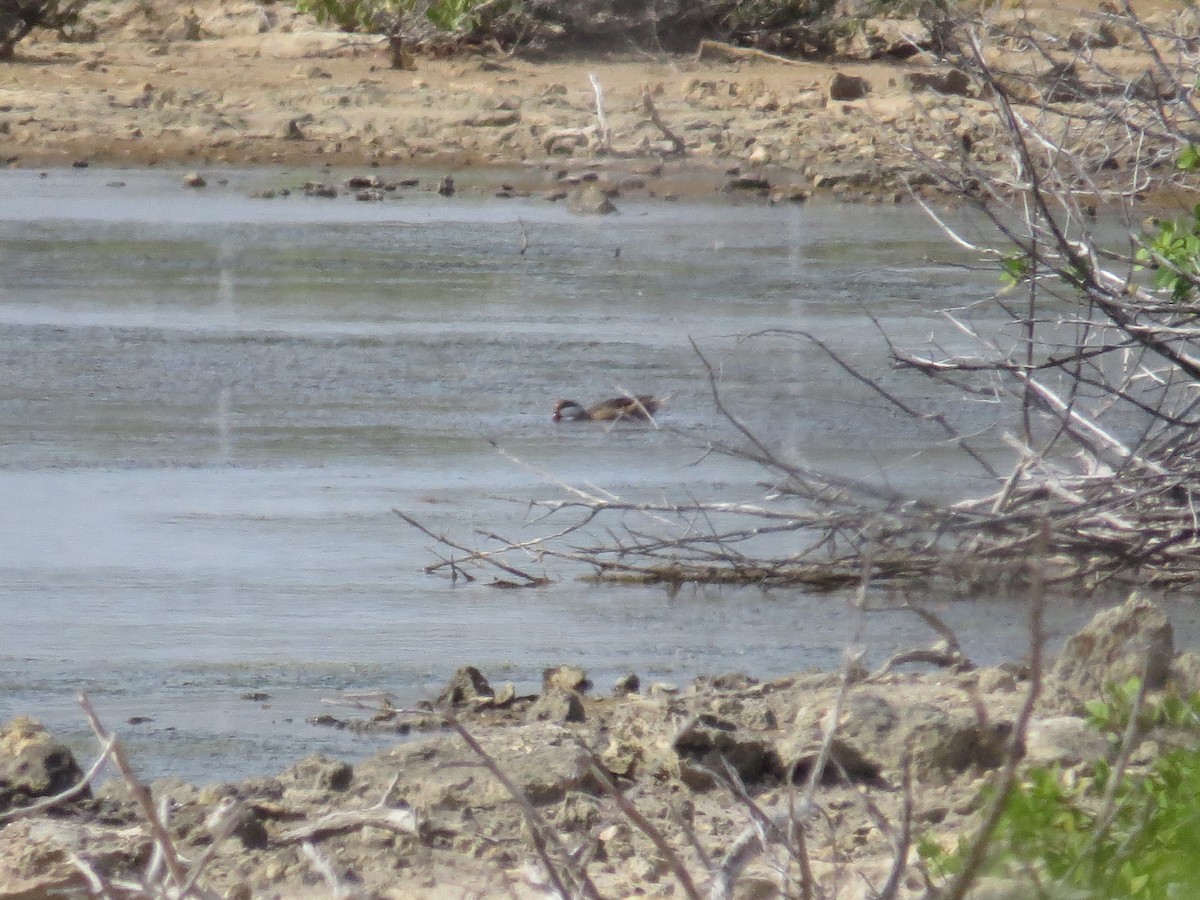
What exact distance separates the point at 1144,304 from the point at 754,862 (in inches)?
95.2

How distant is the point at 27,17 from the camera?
25797 millimetres

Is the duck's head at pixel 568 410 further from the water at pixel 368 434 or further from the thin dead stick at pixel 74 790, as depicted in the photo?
the thin dead stick at pixel 74 790

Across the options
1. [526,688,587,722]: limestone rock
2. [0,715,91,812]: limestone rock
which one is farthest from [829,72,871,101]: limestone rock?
[0,715,91,812]: limestone rock

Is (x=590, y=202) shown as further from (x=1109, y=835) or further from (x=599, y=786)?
(x=1109, y=835)

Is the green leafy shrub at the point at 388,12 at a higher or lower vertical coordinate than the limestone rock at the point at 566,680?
lower

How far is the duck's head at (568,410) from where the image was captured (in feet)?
32.4

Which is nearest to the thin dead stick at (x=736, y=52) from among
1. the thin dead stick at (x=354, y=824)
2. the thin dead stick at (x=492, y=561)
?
the thin dead stick at (x=492, y=561)

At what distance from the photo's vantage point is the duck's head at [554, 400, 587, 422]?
988 cm

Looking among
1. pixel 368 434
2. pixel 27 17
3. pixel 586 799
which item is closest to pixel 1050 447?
pixel 586 799

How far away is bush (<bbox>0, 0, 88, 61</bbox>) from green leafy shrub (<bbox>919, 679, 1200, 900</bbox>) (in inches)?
902

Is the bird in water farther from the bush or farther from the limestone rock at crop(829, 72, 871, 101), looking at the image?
the bush

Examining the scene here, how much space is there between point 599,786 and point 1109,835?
1818mm

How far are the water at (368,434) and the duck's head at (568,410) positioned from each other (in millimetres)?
58

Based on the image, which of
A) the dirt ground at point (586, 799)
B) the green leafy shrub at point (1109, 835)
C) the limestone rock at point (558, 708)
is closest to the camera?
the green leafy shrub at point (1109, 835)
